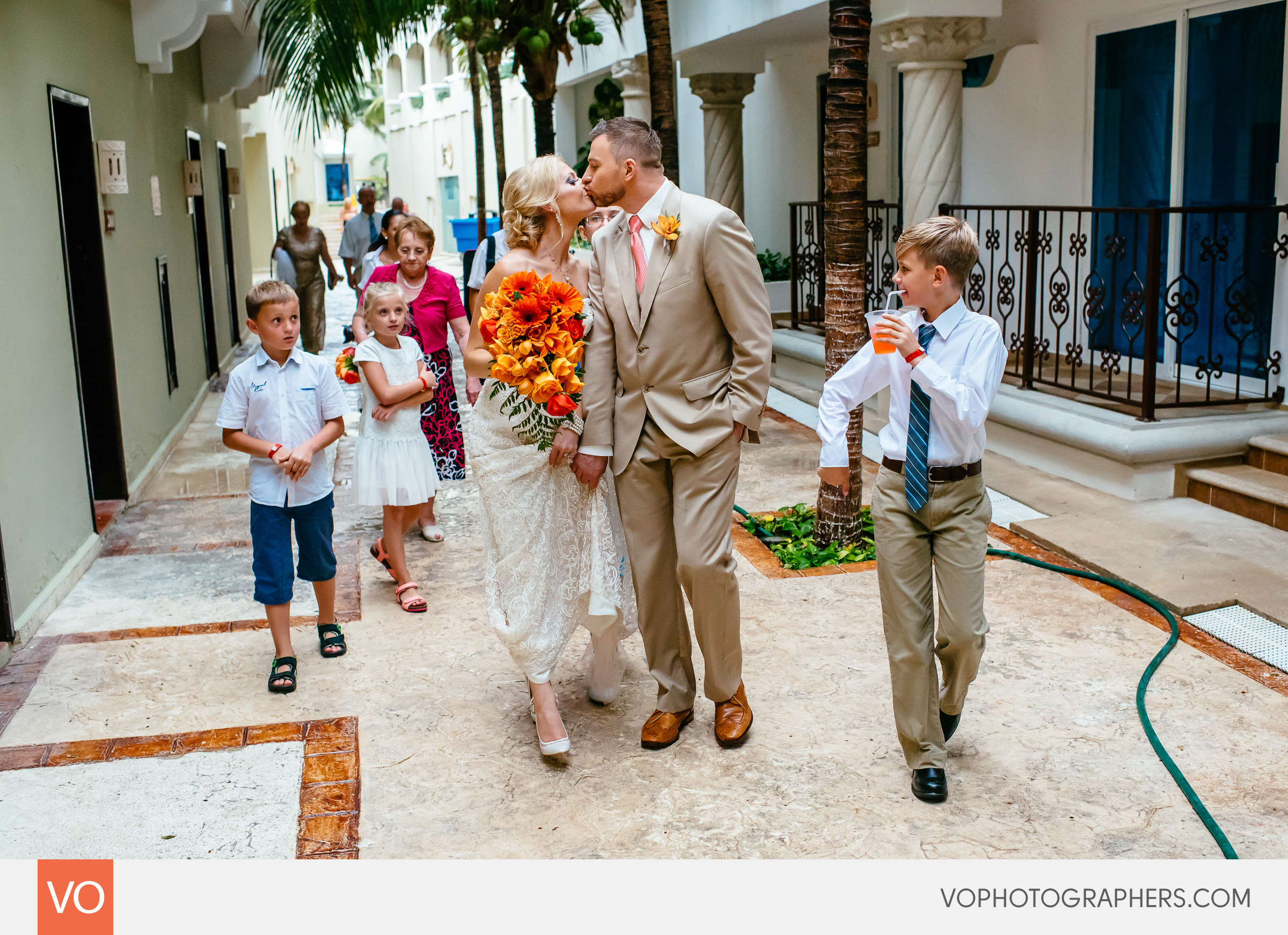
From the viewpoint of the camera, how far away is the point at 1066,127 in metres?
9.03

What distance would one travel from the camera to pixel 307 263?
12859mm

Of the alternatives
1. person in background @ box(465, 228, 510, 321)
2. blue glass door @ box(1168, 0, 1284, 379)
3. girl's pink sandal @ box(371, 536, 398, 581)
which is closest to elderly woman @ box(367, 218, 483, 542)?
girl's pink sandal @ box(371, 536, 398, 581)

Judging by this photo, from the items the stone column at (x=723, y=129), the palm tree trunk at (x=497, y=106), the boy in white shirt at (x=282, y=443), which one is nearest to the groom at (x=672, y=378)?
the boy in white shirt at (x=282, y=443)

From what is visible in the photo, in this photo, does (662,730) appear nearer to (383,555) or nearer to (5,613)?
(383,555)

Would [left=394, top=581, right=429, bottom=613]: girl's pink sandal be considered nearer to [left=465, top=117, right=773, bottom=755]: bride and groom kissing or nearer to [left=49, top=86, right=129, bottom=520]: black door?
[left=465, top=117, right=773, bottom=755]: bride and groom kissing

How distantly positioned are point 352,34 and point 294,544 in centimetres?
441

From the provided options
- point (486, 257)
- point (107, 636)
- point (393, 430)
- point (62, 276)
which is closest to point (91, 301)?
point (62, 276)

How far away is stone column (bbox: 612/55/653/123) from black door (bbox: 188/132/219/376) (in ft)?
15.5

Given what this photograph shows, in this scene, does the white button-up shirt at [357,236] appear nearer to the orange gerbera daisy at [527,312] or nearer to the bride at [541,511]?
the bride at [541,511]

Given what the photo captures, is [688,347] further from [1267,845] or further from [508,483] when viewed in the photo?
[1267,845]

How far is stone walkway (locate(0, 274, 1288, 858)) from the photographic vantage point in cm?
356

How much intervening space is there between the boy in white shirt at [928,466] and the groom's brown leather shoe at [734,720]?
560mm

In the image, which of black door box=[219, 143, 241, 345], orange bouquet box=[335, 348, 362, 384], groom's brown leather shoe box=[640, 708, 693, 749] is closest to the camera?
groom's brown leather shoe box=[640, 708, 693, 749]

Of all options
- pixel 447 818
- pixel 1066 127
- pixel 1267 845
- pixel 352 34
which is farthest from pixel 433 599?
pixel 1066 127
